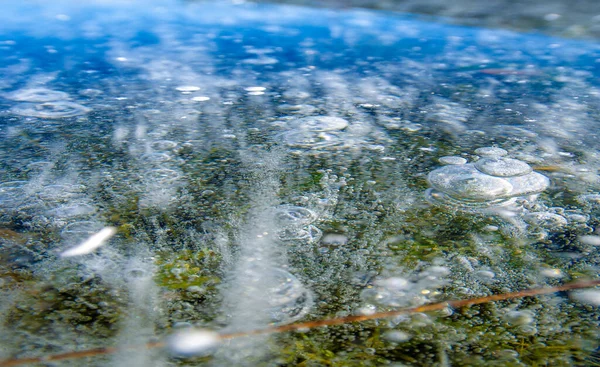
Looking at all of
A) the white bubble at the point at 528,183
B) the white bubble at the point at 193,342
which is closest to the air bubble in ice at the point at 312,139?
the white bubble at the point at 528,183

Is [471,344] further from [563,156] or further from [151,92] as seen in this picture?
[151,92]

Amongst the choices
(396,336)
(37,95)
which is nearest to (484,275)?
(396,336)

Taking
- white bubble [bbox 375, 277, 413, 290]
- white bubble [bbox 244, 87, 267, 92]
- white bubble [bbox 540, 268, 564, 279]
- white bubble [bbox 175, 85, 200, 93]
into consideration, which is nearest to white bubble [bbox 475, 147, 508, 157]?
white bubble [bbox 540, 268, 564, 279]

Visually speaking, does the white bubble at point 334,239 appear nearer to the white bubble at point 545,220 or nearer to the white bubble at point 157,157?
the white bubble at point 545,220

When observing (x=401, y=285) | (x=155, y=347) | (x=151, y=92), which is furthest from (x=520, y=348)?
(x=151, y=92)

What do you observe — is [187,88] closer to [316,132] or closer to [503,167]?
[316,132]

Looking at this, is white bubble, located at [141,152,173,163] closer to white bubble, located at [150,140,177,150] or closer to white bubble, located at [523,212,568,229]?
white bubble, located at [150,140,177,150]
